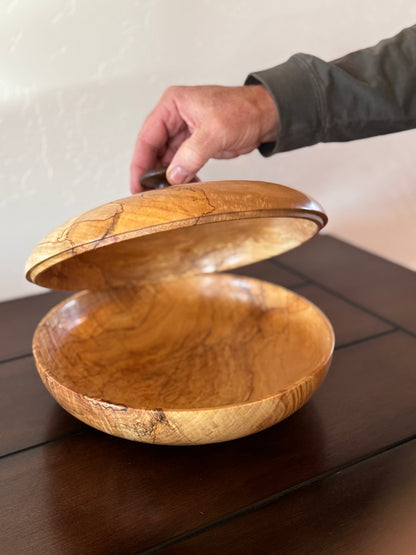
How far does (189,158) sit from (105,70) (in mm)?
551

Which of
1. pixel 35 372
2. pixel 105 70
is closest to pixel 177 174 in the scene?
pixel 35 372

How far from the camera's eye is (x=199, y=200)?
1.90ft

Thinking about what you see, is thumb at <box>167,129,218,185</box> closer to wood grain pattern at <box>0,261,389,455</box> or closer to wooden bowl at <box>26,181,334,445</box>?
wooden bowl at <box>26,181,334,445</box>

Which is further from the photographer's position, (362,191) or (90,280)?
(362,191)

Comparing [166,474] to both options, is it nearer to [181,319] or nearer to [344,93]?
[181,319]

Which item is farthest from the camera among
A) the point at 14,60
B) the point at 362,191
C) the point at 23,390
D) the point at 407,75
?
the point at 362,191

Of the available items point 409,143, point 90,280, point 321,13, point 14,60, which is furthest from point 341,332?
point 409,143

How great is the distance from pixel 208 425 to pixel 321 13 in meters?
1.26

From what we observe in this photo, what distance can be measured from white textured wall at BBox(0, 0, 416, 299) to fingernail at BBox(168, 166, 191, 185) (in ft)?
1.75

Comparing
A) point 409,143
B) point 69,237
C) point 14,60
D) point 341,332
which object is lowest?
point 341,332

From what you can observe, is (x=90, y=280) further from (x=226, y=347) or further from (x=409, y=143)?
(x=409, y=143)

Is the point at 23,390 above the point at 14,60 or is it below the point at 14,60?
below

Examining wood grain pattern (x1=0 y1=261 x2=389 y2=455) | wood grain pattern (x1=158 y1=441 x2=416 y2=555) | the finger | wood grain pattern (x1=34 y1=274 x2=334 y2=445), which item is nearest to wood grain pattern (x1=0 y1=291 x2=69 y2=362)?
wood grain pattern (x1=0 y1=261 x2=389 y2=455)

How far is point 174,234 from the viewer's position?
0.81 m
